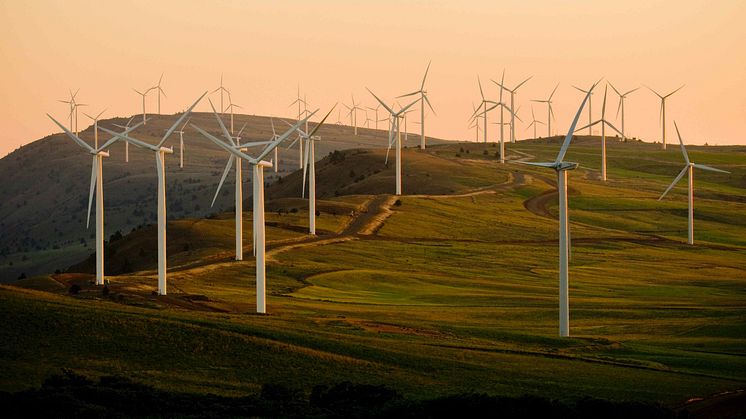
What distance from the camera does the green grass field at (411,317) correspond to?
189 ft

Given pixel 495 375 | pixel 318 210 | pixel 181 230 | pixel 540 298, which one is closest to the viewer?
pixel 495 375

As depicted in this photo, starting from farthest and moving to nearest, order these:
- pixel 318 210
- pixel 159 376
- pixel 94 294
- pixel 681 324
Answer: pixel 318 210 < pixel 94 294 < pixel 681 324 < pixel 159 376

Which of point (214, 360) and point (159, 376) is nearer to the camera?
point (159, 376)

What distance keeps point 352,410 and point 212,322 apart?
2090 cm

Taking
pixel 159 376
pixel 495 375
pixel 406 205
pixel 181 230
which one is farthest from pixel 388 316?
pixel 406 205

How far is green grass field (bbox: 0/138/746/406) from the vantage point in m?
57.7

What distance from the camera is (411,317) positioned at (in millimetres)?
85250

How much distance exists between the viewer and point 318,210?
563 ft

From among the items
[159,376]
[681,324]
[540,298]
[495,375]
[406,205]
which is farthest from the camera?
[406,205]

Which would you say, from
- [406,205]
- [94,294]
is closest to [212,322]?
[94,294]

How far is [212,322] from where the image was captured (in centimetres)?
6612

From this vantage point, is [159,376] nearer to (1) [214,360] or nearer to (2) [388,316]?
(1) [214,360]

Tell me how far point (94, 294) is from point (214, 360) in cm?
3174

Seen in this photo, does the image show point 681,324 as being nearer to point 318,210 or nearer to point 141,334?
point 141,334
